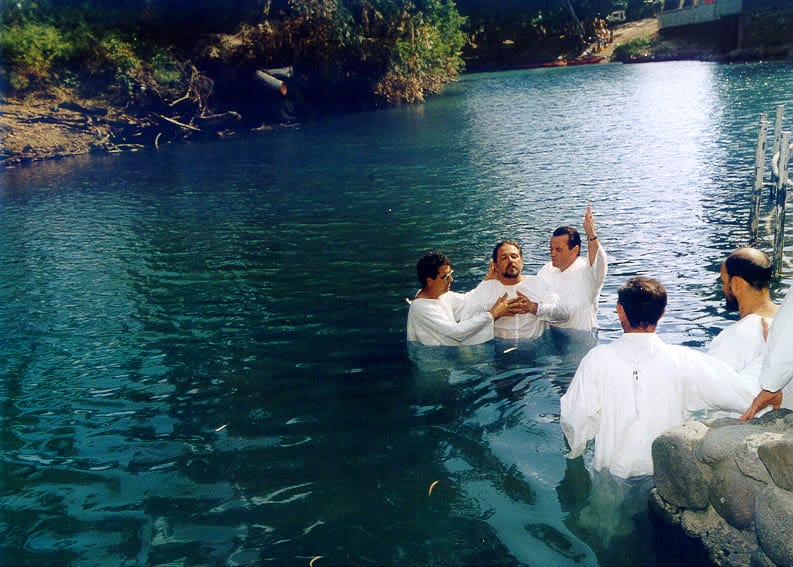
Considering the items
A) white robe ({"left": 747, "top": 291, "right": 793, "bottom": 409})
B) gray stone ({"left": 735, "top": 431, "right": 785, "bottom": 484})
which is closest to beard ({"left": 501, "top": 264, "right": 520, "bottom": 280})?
white robe ({"left": 747, "top": 291, "right": 793, "bottom": 409})

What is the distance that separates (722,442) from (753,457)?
0.28 metres

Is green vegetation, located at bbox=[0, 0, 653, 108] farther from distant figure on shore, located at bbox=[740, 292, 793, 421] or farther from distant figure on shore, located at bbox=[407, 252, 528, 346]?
distant figure on shore, located at bbox=[740, 292, 793, 421]

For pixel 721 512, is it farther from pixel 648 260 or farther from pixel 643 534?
pixel 648 260

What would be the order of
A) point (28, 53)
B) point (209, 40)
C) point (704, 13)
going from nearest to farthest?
point (28, 53) → point (209, 40) → point (704, 13)

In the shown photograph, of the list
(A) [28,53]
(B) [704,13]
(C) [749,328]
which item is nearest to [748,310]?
(C) [749,328]

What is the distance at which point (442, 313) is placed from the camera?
31.5 ft

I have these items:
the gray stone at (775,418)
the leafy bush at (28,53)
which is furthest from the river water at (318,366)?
the leafy bush at (28,53)

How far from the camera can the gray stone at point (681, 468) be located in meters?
5.16

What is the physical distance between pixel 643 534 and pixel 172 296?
10022 millimetres

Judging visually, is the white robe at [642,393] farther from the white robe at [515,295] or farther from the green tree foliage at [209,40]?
the green tree foliage at [209,40]

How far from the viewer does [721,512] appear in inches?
201

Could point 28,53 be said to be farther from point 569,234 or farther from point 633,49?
point 633,49

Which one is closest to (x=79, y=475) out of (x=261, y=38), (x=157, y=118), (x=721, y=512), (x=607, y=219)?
(x=721, y=512)

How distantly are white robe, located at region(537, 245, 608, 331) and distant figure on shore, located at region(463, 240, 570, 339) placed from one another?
13 centimetres
